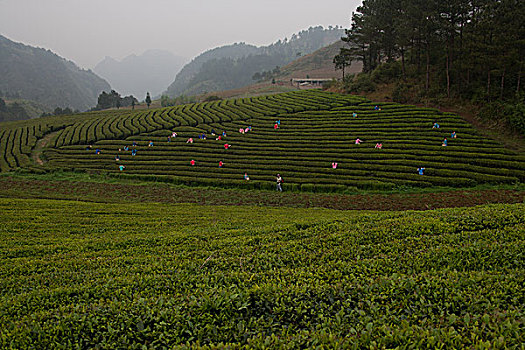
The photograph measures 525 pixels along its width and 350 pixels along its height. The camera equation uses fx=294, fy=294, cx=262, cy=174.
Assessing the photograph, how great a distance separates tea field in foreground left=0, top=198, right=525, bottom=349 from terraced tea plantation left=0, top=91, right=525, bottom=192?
42.1ft

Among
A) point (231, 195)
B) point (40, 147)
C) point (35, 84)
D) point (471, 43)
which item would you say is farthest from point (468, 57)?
point (35, 84)

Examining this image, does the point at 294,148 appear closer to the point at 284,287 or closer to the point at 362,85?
the point at 362,85

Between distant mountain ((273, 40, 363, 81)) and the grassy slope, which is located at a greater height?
distant mountain ((273, 40, 363, 81))

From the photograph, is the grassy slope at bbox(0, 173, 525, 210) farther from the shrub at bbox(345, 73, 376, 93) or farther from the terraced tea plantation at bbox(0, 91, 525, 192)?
the shrub at bbox(345, 73, 376, 93)

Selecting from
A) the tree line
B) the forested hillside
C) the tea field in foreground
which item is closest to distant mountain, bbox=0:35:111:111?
the forested hillside

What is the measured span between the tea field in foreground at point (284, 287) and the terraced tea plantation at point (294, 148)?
12.8 m

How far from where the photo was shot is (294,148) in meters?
27.6

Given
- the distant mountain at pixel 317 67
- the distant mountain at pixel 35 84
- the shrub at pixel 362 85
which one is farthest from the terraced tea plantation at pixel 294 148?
the distant mountain at pixel 35 84

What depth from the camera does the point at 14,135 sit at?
4200 centimetres

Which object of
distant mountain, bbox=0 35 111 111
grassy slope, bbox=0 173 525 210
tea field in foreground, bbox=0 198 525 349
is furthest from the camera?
distant mountain, bbox=0 35 111 111

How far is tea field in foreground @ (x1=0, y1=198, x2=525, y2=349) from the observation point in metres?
4.18

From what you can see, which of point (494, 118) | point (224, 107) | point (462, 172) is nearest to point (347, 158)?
point (462, 172)

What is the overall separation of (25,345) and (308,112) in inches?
1428

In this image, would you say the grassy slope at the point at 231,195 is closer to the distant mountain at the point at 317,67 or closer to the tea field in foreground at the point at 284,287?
the tea field in foreground at the point at 284,287
